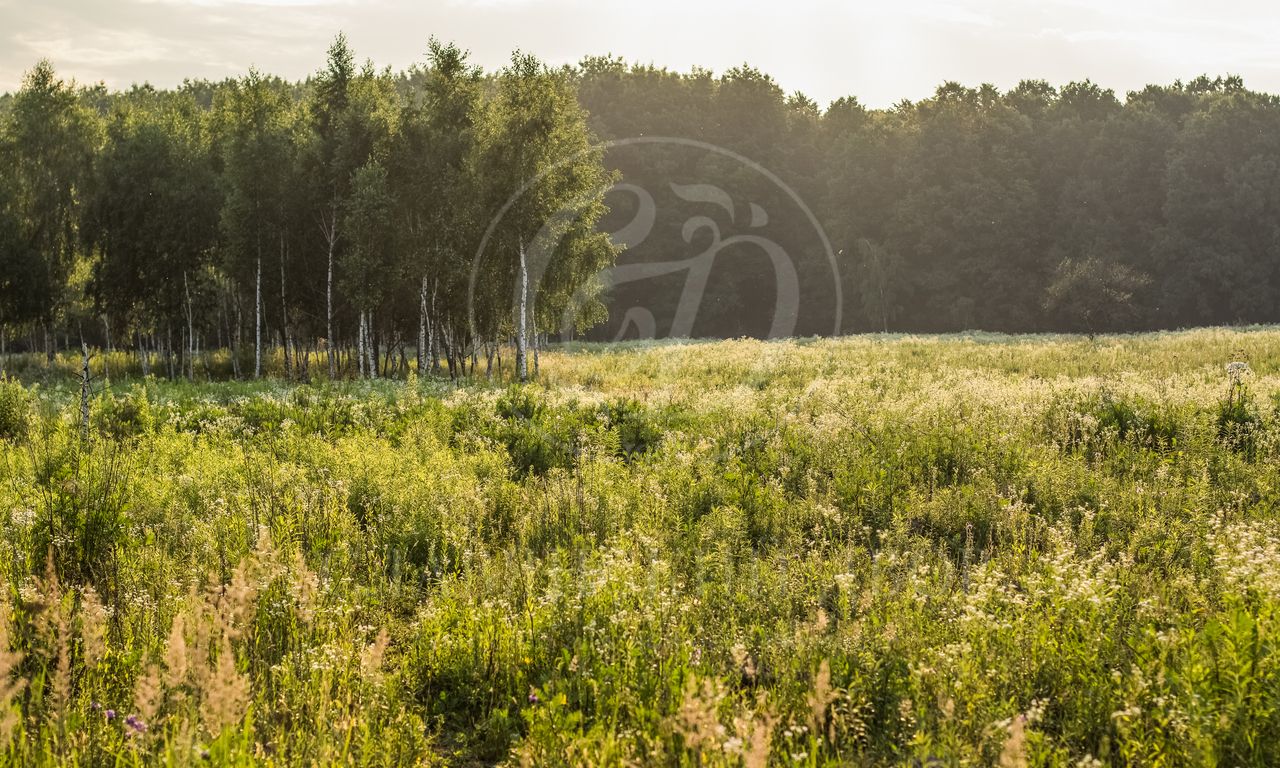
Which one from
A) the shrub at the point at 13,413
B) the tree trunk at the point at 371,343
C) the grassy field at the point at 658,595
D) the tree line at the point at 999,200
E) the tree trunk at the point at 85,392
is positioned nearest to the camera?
the grassy field at the point at 658,595

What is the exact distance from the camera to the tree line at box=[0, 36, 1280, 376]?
109 feet

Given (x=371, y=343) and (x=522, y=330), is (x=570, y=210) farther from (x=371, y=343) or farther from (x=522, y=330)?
(x=371, y=343)

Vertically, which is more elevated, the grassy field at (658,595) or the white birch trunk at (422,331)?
the white birch trunk at (422,331)

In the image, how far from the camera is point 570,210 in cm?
3262

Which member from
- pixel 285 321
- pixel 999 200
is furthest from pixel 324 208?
pixel 999 200

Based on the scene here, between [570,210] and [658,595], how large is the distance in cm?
2811

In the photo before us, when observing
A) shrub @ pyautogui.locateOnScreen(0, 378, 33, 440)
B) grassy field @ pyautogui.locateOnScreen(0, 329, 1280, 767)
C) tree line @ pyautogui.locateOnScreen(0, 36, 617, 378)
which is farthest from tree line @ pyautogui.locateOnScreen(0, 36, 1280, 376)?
grassy field @ pyautogui.locateOnScreen(0, 329, 1280, 767)

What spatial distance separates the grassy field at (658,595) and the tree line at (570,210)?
850 inches

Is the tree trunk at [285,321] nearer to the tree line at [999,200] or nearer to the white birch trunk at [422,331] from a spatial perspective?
the white birch trunk at [422,331]

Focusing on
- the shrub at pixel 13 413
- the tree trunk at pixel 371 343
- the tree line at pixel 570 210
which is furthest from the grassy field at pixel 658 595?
the tree trunk at pixel 371 343

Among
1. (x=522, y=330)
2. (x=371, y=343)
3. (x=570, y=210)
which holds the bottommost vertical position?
(x=371, y=343)

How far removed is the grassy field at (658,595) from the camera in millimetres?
4301

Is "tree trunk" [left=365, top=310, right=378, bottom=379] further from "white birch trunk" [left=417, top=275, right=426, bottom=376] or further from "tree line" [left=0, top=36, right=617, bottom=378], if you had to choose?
"white birch trunk" [left=417, top=275, right=426, bottom=376]

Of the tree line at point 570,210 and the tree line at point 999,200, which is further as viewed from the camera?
the tree line at point 999,200
